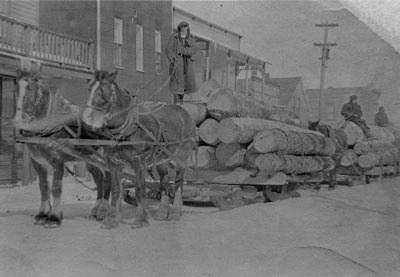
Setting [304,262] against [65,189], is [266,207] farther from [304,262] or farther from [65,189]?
[65,189]

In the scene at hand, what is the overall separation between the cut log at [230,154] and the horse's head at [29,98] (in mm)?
3483

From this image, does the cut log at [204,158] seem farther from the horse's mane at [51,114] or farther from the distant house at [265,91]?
the horse's mane at [51,114]

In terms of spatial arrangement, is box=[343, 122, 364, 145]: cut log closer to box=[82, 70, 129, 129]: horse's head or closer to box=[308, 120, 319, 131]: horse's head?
box=[308, 120, 319, 131]: horse's head

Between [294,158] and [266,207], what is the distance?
1706 mm

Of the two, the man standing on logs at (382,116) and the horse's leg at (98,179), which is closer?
the man standing on logs at (382,116)

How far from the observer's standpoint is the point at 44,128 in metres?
5.73

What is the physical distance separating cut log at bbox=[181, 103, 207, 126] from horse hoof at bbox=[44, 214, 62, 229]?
3.17 meters

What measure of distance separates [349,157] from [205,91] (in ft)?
17.1

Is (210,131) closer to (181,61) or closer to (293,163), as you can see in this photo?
(181,61)

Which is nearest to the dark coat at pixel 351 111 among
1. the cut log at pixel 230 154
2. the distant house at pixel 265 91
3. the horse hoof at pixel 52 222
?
the distant house at pixel 265 91

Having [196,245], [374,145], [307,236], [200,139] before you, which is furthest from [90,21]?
[374,145]

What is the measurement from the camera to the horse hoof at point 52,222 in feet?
18.9

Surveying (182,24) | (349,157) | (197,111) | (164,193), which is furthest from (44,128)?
(349,157)

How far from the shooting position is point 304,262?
4.67 metres
